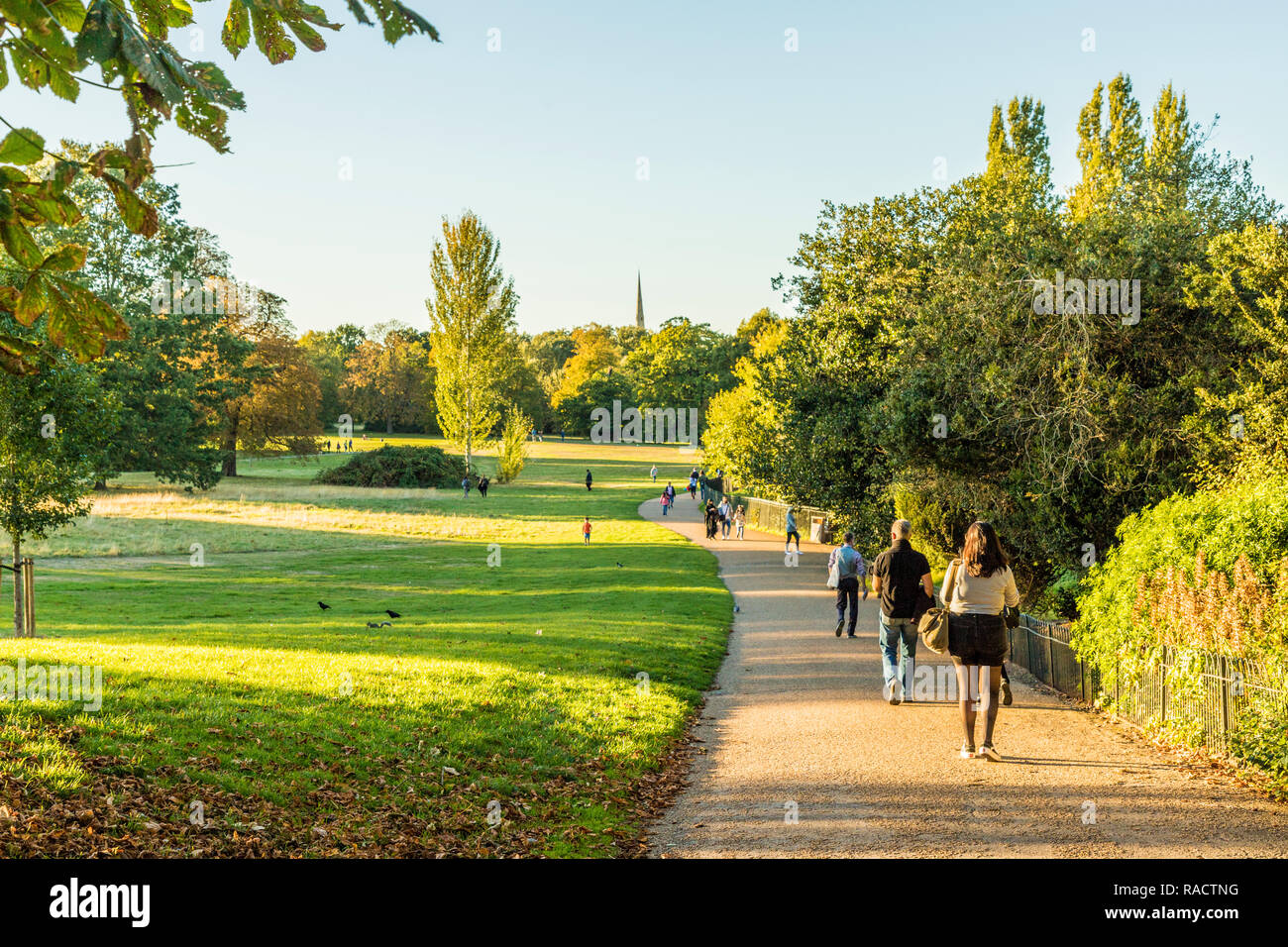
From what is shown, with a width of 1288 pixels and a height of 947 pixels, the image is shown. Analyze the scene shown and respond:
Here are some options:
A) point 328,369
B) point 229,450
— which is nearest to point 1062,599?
point 229,450

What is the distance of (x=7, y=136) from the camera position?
3152mm

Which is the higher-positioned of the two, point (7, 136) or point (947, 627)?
point (7, 136)

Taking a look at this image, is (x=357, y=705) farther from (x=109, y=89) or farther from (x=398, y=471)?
(x=398, y=471)

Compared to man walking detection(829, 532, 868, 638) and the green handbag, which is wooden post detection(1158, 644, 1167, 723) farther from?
man walking detection(829, 532, 868, 638)

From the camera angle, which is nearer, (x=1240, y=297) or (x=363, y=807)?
(x=363, y=807)

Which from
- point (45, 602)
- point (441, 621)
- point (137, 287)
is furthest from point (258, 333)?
point (441, 621)

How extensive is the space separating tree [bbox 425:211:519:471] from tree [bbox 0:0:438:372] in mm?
59131

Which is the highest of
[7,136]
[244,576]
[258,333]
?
[258,333]

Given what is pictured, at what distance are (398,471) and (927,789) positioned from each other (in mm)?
56430

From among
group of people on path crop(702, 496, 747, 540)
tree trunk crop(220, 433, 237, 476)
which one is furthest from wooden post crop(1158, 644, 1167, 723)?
tree trunk crop(220, 433, 237, 476)

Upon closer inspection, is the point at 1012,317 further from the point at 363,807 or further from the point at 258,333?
the point at 258,333

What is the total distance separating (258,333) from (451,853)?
200ft

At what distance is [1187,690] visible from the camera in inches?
323
